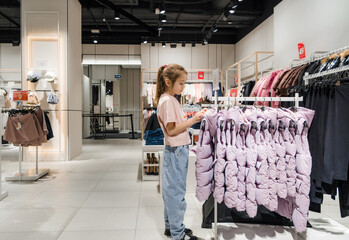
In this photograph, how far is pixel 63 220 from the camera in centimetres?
275

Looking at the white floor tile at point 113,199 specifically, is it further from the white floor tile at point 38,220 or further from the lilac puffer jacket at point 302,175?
the lilac puffer jacket at point 302,175

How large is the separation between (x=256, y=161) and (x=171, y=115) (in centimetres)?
70

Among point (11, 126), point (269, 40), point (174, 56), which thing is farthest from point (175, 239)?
point (174, 56)

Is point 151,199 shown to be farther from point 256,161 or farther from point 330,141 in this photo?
point 330,141

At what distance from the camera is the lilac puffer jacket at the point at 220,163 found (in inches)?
73.8

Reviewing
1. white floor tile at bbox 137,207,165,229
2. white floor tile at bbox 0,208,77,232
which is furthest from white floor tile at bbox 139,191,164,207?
white floor tile at bbox 0,208,77,232

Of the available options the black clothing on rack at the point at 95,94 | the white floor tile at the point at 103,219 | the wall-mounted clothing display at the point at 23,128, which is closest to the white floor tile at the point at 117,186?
the white floor tile at the point at 103,219

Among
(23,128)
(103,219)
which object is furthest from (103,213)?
(23,128)

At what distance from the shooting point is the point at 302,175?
6.20ft

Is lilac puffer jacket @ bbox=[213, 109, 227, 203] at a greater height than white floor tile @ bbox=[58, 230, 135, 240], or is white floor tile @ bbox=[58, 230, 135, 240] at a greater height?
lilac puffer jacket @ bbox=[213, 109, 227, 203]

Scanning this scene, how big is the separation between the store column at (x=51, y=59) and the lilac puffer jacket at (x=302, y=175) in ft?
17.3

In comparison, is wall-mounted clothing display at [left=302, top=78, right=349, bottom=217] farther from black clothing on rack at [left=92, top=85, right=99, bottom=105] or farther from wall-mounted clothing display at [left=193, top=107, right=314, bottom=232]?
black clothing on rack at [left=92, top=85, right=99, bottom=105]

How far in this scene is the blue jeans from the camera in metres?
2.09

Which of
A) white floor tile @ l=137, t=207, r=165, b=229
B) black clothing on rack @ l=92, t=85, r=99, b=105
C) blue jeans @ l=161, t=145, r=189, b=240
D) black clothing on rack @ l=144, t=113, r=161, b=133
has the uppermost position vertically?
black clothing on rack @ l=92, t=85, r=99, b=105
